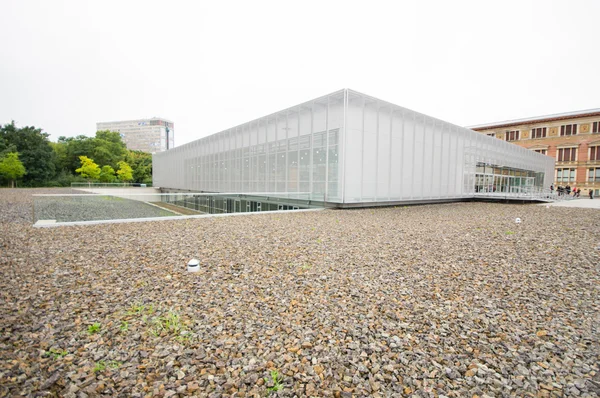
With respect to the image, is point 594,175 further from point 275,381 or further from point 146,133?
point 146,133

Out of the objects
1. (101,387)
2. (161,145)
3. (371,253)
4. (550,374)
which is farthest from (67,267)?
(161,145)

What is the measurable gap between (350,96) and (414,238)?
35.3ft

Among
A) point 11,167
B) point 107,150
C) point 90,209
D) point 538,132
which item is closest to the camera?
point 90,209

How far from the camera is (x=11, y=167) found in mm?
40500

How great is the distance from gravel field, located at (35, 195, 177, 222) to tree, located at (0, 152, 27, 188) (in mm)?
45609

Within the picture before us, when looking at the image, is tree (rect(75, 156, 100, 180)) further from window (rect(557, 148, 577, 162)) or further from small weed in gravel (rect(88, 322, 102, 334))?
window (rect(557, 148, 577, 162))

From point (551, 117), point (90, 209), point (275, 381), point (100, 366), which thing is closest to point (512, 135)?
point (551, 117)

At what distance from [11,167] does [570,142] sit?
87.7 m

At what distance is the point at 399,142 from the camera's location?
1869cm

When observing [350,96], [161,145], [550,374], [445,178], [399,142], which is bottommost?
[550,374]

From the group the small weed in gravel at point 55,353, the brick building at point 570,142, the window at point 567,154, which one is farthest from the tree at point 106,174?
the window at point 567,154

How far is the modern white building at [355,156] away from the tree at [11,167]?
114 feet

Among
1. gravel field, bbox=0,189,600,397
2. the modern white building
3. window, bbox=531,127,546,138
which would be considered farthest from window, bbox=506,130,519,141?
gravel field, bbox=0,189,600,397

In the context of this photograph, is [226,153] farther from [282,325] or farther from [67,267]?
[282,325]
